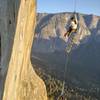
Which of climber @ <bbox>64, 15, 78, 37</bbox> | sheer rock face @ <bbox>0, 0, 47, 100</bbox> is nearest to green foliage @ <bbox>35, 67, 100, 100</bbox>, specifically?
climber @ <bbox>64, 15, 78, 37</bbox>

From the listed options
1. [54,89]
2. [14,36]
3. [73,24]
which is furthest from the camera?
[54,89]

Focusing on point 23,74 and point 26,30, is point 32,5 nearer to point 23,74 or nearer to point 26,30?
point 26,30

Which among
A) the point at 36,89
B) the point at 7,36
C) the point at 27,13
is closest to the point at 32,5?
the point at 27,13

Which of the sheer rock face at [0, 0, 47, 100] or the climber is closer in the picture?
the sheer rock face at [0, 0, 47, 100]

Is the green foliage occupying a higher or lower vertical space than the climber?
lower

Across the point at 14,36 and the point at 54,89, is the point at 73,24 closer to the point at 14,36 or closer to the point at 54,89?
the point at 14,36

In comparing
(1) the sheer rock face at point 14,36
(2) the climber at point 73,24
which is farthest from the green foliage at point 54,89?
(1) the sheer rock face at point 14,36

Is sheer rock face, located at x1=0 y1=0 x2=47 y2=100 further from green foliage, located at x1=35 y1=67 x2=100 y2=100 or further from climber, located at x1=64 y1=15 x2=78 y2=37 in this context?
green foliage, located at x1=35 y1=67 x2=100 y2=100

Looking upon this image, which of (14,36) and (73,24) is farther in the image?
(73,24)

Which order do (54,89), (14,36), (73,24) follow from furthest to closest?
(54,89) < (73,24) < (14,36)

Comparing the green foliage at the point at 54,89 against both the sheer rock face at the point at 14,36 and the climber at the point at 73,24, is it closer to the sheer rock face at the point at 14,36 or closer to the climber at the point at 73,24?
the climber at the point at 73,24

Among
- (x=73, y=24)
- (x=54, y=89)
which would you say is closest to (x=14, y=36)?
(x=73, y=24)

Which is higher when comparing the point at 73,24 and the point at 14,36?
the point at 73,24

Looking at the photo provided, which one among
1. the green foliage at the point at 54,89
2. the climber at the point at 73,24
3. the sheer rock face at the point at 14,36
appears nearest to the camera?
the sheer rock face at the point at 14,36
